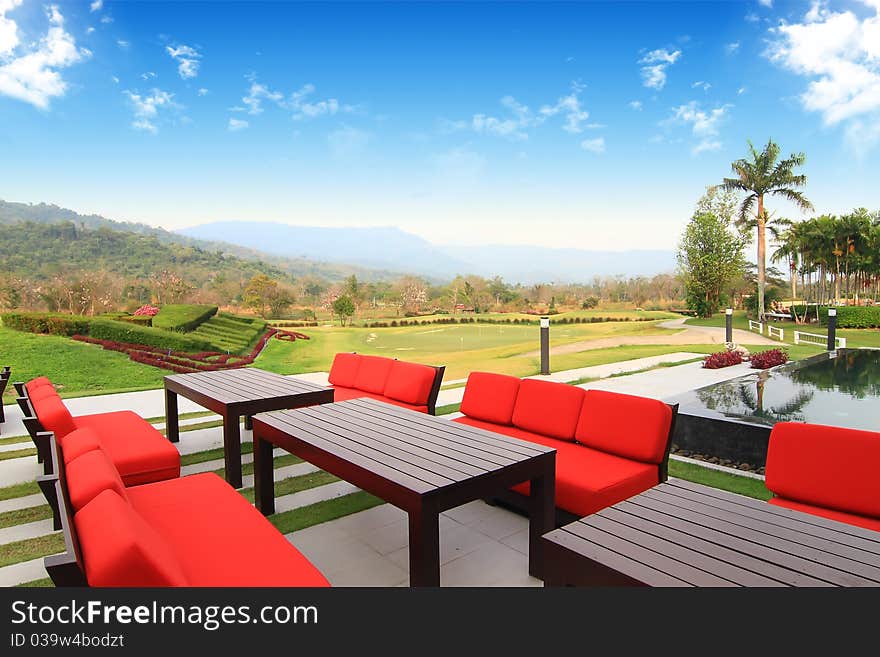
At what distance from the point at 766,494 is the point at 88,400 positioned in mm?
7526

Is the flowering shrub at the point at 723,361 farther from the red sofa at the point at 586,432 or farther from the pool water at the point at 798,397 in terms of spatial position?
the red sofa at the point at 586,432

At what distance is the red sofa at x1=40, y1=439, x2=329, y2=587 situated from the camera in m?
1.15

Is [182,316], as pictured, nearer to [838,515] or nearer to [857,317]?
[838,515]

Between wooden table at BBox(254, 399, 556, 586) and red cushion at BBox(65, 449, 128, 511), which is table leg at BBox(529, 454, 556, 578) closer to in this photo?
wooden table at BBox(254, 399, 556, 586)

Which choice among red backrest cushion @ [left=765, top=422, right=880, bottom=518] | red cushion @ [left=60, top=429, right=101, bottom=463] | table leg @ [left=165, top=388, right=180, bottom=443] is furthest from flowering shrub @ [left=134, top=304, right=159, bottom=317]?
red backrest cushion @ [left=765, top=422, right=880, bottom=518]

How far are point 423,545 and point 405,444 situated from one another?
0.70 meters

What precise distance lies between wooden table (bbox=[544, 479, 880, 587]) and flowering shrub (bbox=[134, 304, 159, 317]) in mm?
9520

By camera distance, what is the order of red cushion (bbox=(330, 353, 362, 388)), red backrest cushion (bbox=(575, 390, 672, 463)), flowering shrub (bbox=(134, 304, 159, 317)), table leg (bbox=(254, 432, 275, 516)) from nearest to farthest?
red backrest cushion (bbox=(575, 390, 672, 463)) < table leg (bbox=(254, 432, 275, 516)) < red cushion (bbox=(330, 353, 362, 388)) < flowering shrub (bbox=(134, 304, 159, 317))

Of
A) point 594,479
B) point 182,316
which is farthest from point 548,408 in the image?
point 182,316

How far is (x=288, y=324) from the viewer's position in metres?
11.0

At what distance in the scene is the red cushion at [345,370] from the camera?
17.1 ft

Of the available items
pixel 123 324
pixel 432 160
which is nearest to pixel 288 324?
pixel 123 324

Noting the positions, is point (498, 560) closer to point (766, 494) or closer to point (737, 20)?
point (766, 494)

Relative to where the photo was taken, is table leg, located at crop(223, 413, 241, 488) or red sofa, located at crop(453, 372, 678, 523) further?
table leg, located at crop(223, 413, 241, 488)
